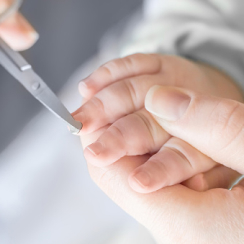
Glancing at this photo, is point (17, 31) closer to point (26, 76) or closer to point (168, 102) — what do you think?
Answer: point (26, 76)

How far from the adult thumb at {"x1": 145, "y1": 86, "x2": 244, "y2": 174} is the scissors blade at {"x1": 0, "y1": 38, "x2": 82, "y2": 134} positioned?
0.13 meters

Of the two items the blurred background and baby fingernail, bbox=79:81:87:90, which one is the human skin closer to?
baby fingernail, bbox=79:81:87:90

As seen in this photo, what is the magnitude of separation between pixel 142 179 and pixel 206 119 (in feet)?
0.36

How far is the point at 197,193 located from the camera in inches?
17.9

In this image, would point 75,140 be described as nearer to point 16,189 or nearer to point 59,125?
point 59,125

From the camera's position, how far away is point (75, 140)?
709 mm

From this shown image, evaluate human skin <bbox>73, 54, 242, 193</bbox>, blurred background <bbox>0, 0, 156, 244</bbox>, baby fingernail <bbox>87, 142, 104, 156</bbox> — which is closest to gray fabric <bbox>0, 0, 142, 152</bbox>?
blurred background <bbox>0, 0, 156, 244</bbox>

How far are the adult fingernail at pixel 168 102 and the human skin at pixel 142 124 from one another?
2.4 inches

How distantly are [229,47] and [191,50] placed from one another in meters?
0.08

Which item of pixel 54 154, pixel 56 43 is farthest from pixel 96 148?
pixel 56 43

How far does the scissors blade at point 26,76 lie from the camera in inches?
11.9

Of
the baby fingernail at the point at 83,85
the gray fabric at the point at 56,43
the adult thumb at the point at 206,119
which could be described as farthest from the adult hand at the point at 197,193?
the gray fabric at the point at 56,43

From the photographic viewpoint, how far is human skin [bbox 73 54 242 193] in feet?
1.46

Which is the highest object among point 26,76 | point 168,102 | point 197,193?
point 26,76
